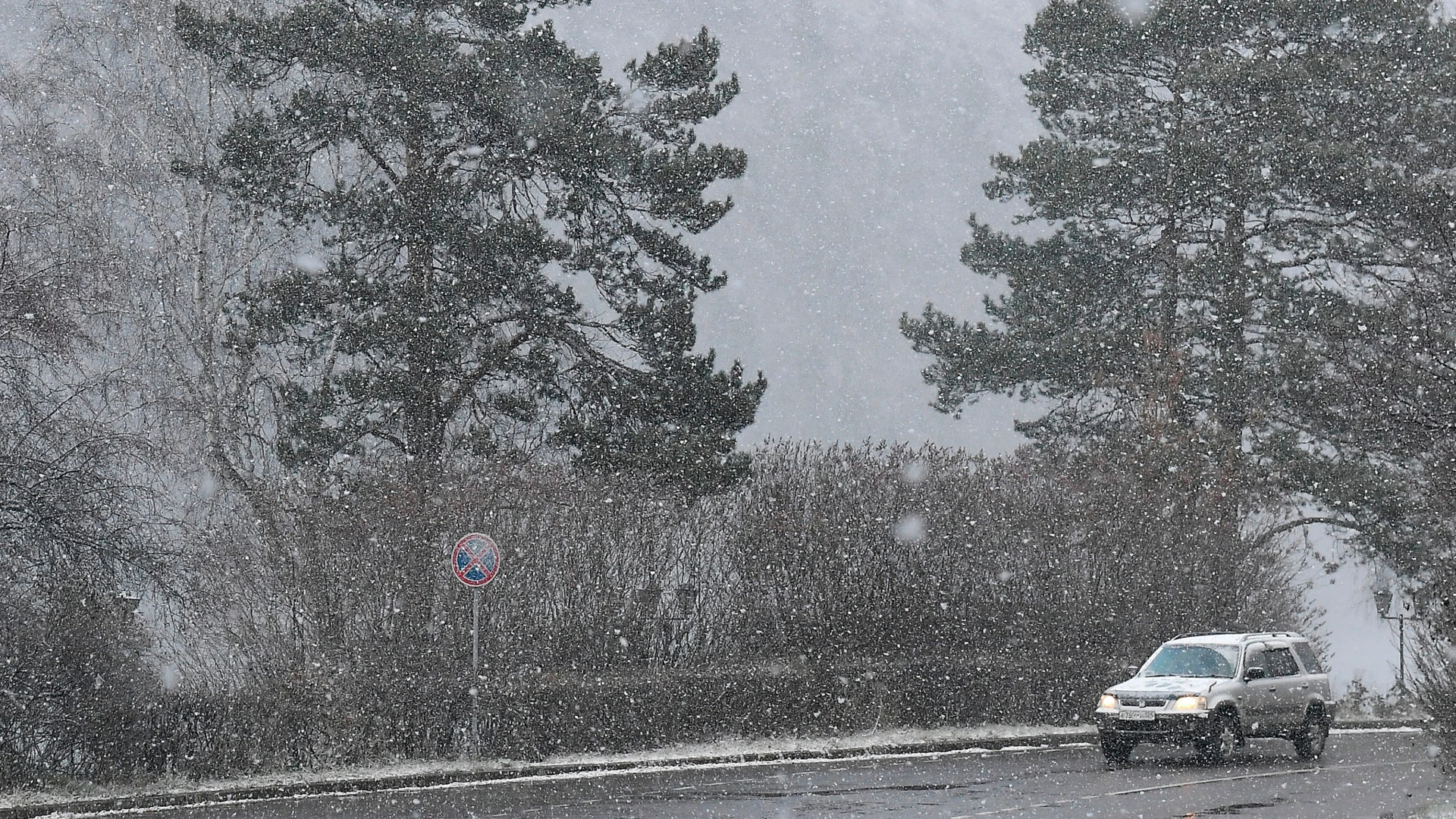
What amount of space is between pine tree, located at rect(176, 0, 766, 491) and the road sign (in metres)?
5.30

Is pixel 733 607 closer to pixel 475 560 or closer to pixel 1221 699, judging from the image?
pixel 475 560

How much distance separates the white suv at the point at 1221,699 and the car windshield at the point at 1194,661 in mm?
13

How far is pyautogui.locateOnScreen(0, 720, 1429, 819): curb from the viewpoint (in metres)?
17.1

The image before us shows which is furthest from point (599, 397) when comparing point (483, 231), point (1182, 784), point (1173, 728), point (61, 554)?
point (1182, 784)

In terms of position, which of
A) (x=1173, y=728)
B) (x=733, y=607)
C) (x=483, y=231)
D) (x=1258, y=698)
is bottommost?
(x=1173, y=728)

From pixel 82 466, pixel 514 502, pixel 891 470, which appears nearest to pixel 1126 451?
pixel 891 470

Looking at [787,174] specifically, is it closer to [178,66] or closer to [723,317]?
[723,317]

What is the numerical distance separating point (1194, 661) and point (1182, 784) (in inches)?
146

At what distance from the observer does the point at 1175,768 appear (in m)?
20.5

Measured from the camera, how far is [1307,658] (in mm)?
23125

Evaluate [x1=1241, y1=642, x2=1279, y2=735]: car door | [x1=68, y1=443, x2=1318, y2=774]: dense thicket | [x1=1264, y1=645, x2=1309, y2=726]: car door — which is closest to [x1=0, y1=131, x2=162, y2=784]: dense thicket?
[x1=68, y1=443, x2=1318, y2=774]: dense thicket

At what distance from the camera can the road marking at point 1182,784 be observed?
15627 mm

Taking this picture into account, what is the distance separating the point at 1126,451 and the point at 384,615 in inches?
578

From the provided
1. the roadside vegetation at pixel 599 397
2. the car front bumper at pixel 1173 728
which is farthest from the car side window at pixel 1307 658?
the roadside vegetation at pixel 599 397
